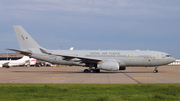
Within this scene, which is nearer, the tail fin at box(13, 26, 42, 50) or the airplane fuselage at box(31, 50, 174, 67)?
the airplane fuselage at box(31, 50, 174, 67)

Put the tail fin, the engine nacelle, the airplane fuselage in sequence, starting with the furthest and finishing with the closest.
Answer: the tail fin, the airplane fuselage, the engine nacelle

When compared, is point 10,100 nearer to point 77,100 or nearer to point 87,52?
point 77,100

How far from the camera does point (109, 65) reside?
29953 mm

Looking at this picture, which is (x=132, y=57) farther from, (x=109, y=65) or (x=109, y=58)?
(x=109, y=65)

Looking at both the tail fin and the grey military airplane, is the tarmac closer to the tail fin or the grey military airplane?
the grey military airplane

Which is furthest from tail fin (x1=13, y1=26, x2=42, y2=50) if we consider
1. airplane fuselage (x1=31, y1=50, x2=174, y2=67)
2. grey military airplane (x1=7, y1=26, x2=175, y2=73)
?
airplane fuselage (x1=31, y1=50, x2=174, y2=67)

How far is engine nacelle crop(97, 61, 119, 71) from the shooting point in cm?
2977

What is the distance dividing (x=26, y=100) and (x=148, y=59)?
86.9ft

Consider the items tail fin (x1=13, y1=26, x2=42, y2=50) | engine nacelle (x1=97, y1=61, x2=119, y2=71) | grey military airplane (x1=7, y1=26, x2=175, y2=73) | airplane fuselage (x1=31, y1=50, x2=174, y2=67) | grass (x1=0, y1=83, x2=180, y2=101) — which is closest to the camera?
grass (x1=0, y1=83, x2=180, y2=101)

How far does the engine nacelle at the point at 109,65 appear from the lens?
29766mm

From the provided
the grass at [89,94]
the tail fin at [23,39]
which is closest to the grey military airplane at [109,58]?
the tail fin at [23,39]

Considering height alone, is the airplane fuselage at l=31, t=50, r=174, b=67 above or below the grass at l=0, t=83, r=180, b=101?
above

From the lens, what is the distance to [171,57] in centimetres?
3341

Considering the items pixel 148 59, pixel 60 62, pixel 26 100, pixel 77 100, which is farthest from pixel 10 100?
pixel 148 59
